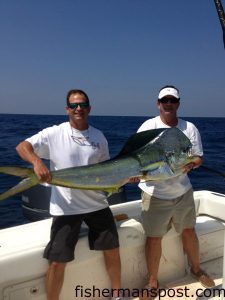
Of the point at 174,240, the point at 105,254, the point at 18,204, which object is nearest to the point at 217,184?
the point at 18,204

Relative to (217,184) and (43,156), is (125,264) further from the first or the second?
(217,184)

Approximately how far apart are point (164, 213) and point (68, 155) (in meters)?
0.96

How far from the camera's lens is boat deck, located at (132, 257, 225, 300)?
2.96 m

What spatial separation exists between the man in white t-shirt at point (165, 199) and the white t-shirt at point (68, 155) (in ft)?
1.64

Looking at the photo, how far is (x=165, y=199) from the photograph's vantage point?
291 cm

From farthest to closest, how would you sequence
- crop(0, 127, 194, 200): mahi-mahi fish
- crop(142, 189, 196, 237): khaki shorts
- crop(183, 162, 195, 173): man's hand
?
crop(142, 189, 196, 237): khaki shorts, crop(183, 162, 195, 173): man's hand, crop(0, 127, 194, 200): mahi-mahi fish

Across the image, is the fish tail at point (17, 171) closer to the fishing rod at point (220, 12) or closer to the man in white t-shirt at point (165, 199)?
the man in white t-shirt at point (165, 199)

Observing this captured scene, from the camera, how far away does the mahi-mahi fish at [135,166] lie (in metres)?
2.19

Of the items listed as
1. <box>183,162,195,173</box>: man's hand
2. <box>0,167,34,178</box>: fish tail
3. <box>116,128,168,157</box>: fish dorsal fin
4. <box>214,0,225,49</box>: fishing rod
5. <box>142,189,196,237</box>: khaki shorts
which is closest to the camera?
<box>0,167,34,178</box>: fish tail

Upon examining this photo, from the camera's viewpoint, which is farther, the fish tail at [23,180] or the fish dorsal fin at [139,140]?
the fish dorsal fin at [139,140]

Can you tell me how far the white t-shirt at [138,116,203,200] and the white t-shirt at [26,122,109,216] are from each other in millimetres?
502

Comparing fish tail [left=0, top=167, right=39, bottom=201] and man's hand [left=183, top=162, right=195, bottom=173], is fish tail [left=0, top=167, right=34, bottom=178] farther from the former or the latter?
man's hand [left=183, top=162, right=195, bottom=173]

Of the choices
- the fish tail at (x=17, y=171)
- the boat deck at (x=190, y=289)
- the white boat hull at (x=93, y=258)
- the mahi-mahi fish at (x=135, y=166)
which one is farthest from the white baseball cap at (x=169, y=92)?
the boat deck at (x=190, y=289)

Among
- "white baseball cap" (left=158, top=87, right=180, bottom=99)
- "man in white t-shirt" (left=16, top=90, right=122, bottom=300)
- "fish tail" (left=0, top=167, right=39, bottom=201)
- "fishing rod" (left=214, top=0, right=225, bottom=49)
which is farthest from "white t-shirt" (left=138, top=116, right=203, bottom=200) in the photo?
"fish tail" (left=0, top=167, right=39, bottom=201)
